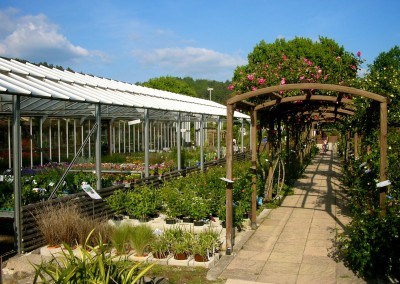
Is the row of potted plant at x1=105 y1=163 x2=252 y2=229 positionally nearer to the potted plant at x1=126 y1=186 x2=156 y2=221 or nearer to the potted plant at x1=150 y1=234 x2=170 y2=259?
the potted plant at x1=126 y1=186 x2=156 y2=221

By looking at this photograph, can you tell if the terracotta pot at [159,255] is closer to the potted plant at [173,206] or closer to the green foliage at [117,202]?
the potted plant at [173,206]

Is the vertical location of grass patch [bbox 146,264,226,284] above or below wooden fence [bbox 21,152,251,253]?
below

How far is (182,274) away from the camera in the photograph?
5.11 meters

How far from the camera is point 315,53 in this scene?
2984cm

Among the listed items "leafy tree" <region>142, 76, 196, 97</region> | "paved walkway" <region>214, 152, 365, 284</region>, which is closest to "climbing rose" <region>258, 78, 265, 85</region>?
"paved walkway" <region>214, 152, 365, 284</region>

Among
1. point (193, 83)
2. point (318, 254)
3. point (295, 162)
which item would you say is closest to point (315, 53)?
point (295, 162)

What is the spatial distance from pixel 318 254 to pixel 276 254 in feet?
1.84

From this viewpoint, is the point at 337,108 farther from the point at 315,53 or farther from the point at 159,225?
the point at 315,53

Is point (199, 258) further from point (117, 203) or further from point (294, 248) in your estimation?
point (117, 203)

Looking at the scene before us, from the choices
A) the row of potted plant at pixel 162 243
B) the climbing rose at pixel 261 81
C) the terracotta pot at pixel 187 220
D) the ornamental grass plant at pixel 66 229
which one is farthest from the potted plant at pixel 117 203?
the climbing rose at pixel 261 81

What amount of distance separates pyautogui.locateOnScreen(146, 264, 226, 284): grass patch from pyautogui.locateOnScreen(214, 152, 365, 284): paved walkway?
25 centimetres

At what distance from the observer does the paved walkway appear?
16.5ft

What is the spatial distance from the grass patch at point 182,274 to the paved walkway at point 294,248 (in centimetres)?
25

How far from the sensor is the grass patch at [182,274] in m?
4.89
